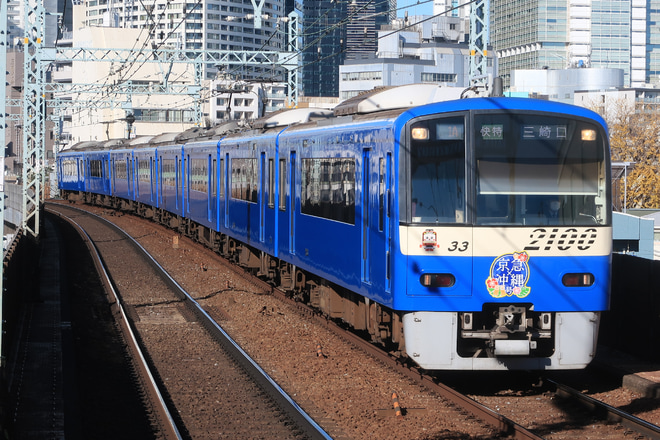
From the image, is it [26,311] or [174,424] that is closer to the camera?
[174,424]

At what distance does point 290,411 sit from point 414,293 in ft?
5.11

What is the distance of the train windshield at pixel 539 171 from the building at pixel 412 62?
103m

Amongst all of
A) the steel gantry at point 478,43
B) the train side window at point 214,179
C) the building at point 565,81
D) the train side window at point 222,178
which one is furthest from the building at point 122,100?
the steel gantry at point 478,43

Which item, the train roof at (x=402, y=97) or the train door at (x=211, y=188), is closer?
the train roof at (x=402, y=97)

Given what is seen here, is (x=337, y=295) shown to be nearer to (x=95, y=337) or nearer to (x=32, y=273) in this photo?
(x=95, y=337)

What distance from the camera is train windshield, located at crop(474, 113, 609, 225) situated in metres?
8.98

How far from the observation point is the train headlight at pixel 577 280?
910cm

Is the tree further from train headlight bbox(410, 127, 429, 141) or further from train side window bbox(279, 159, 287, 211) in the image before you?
train headlight bbox(410, 127, 429, 141)

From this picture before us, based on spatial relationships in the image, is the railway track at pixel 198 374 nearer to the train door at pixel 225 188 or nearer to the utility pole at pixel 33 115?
the train door at pixel 225 188

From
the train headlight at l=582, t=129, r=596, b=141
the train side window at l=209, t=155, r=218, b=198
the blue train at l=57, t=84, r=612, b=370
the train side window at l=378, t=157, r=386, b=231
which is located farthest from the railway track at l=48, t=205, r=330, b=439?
the train headlight at l=582, t=129, r=596, b=141

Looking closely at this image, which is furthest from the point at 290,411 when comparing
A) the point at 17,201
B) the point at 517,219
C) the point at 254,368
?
the point at 17,201

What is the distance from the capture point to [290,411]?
8.79 m

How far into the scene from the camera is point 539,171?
9.04 meters

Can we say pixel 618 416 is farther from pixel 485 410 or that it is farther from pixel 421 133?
pixel 421 133
